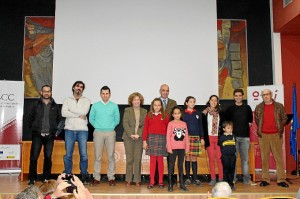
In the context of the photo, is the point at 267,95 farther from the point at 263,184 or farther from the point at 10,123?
the point at 10,123

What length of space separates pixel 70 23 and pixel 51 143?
2763mm

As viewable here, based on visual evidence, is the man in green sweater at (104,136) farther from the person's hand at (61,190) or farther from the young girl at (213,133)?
the person's hand at (61,190)

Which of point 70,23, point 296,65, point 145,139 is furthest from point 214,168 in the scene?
point 70,23

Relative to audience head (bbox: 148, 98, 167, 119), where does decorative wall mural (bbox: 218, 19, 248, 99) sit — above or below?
above

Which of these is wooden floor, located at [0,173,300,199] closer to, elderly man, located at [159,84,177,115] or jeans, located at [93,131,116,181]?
jeans, located at [93,131,116,181]

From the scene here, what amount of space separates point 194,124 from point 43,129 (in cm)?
224

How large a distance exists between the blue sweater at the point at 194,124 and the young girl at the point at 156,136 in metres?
0.35

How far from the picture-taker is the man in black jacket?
5.02 meters

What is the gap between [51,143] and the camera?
5.07 m

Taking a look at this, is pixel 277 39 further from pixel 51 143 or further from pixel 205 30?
pixel 51 143

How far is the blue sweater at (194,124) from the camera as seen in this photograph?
504 centimetres

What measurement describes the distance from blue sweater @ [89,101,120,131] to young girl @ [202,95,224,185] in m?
1.35

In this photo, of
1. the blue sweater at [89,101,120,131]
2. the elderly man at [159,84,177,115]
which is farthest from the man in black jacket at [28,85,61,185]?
the elderly man at [159,84,177,115]

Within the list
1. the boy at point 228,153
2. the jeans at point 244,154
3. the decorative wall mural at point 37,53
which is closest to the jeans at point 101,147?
the boy at point 228,153
